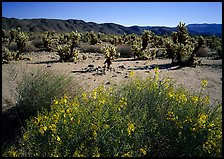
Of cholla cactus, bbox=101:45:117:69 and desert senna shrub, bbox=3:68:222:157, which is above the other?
cholla cactus, bbox=101:45:117:69

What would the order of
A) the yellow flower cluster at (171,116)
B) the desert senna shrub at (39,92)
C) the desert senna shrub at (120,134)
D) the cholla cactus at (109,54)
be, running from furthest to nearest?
1. the cholla cactus at (109,54)
2. the desert senna shrub at (39,92)
3. the yellow flower cluster at (171,116)
4. the desert senna shrub at (120,134)

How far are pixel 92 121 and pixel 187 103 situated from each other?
1.60 metres

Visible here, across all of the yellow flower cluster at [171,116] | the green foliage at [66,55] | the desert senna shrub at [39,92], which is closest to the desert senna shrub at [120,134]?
the yellow flower cluster at [171,116]

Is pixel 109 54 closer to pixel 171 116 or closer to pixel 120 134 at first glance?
pixel 171 116

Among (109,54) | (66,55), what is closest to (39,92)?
(109,54)

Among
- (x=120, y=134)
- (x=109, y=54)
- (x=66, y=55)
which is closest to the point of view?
(x=120, y=134)

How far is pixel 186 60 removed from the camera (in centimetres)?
1394

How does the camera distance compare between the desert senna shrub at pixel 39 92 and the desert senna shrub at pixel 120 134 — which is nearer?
the desert senna shrub at pixel 120 134

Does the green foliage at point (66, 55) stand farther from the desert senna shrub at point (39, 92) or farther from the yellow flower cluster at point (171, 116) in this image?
the yellow flower cluster at point (171, 116)

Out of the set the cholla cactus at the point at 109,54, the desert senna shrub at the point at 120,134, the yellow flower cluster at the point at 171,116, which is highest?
the cholla cactus at the point at 109,54

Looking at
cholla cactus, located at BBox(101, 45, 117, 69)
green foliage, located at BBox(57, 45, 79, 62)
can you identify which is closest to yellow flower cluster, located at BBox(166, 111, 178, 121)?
cholla cactus, located at BBox(101, 45, 117, 69)

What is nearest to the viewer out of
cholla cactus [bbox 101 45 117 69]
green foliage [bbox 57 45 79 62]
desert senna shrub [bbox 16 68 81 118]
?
desert senna shrub [bbox 16 68 81 118]

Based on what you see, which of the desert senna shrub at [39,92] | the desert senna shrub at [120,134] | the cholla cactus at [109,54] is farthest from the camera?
the cholla cactus at [109,54]

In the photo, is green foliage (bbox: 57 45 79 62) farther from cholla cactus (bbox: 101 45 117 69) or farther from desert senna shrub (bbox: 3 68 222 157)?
desert senna shrub (bbox: 3 68 222 157)
